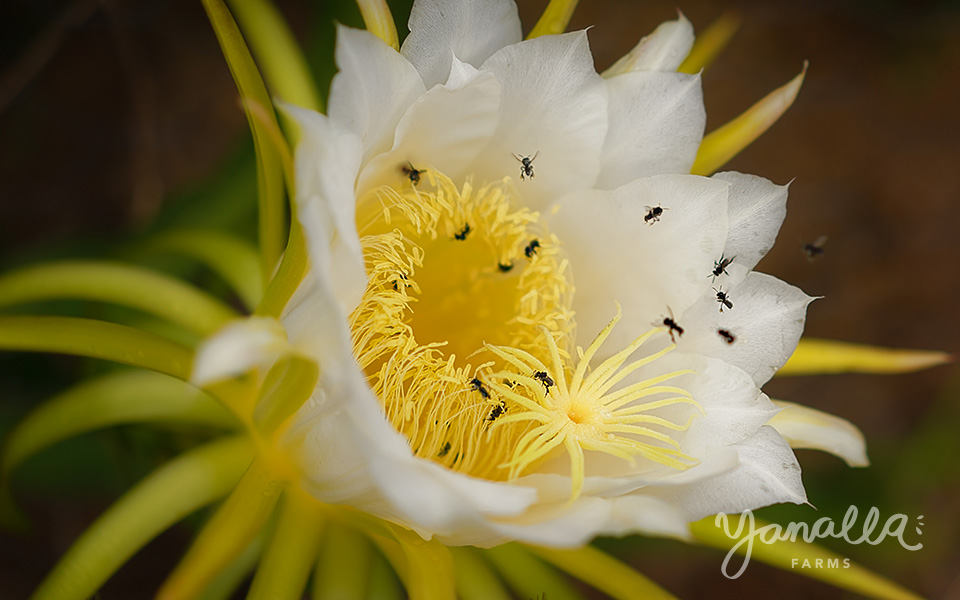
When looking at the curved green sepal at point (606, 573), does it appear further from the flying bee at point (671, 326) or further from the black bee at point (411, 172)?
the black bee at point (411, 172)

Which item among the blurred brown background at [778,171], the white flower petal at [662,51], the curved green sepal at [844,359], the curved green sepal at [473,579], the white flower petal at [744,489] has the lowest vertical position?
the curved green sepal at [473,579]

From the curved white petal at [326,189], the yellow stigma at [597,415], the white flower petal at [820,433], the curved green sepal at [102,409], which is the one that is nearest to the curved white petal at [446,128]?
the curved white petal at [326,189]

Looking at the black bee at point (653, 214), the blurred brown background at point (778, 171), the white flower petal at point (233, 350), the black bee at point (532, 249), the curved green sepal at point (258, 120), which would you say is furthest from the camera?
the blurred brown background at point (778, 171)

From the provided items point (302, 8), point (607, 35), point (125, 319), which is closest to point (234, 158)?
point (125, 319)

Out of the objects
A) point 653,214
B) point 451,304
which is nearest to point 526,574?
point 451,304

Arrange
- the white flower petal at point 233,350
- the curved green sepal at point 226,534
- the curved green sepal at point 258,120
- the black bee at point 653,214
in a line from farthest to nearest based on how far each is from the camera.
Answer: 1. the black bee at point 653,214
2. the curved green sepal at point 258,120
3. the curved green sepal at point 226,534
4. the white flower petal at point 233,350

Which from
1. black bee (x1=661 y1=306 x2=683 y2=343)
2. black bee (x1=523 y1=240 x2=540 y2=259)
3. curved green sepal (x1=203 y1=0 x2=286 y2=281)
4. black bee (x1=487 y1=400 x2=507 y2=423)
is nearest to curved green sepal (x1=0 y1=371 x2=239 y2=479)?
curved green sepal (x1=203 y1=0 x2=286 y2=281)

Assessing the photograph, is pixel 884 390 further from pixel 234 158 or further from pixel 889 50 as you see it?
pixel 234 158
